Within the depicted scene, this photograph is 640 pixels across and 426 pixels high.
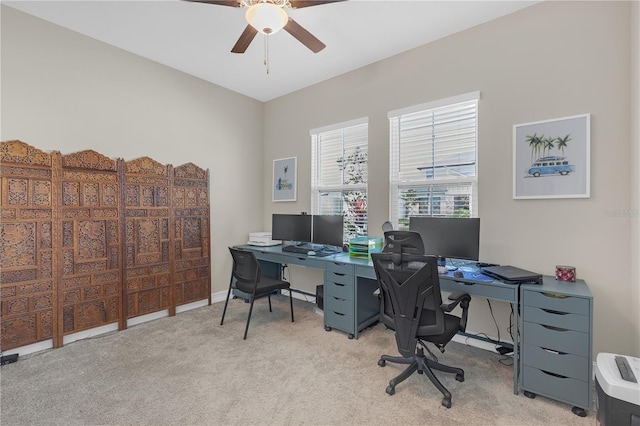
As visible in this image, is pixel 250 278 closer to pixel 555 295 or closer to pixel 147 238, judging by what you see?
pixel 147 238

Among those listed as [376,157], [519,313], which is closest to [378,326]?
[519,313]

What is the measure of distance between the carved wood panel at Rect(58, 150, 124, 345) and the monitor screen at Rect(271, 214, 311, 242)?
1852 mm

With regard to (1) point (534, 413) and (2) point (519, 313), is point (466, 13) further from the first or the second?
(1) point (534, 413)

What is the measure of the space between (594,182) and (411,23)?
210cm

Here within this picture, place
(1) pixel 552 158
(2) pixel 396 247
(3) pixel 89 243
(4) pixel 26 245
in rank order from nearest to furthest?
1. (2) pixel 396 247
2. (1) pixel 552 158
3. (4) pixel 26 245
4. (3) pixel 89 243

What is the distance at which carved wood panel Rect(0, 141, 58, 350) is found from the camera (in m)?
2.51

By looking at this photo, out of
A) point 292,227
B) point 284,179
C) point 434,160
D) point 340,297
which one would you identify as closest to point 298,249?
point 292,227

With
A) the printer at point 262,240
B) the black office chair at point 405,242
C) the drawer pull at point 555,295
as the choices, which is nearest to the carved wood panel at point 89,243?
the printer at point 262,240

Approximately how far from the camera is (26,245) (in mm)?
2623

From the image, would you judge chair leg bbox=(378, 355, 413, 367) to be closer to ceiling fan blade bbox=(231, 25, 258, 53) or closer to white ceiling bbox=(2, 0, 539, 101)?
ceiling fan blade bbox=(231, 25, 258, 53)

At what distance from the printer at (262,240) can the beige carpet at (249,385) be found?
1370mm

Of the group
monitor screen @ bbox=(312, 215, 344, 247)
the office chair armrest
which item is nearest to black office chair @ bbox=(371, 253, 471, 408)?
the office chair armrest

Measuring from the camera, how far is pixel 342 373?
2336 millimetres

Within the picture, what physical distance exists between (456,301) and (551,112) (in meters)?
1.82
